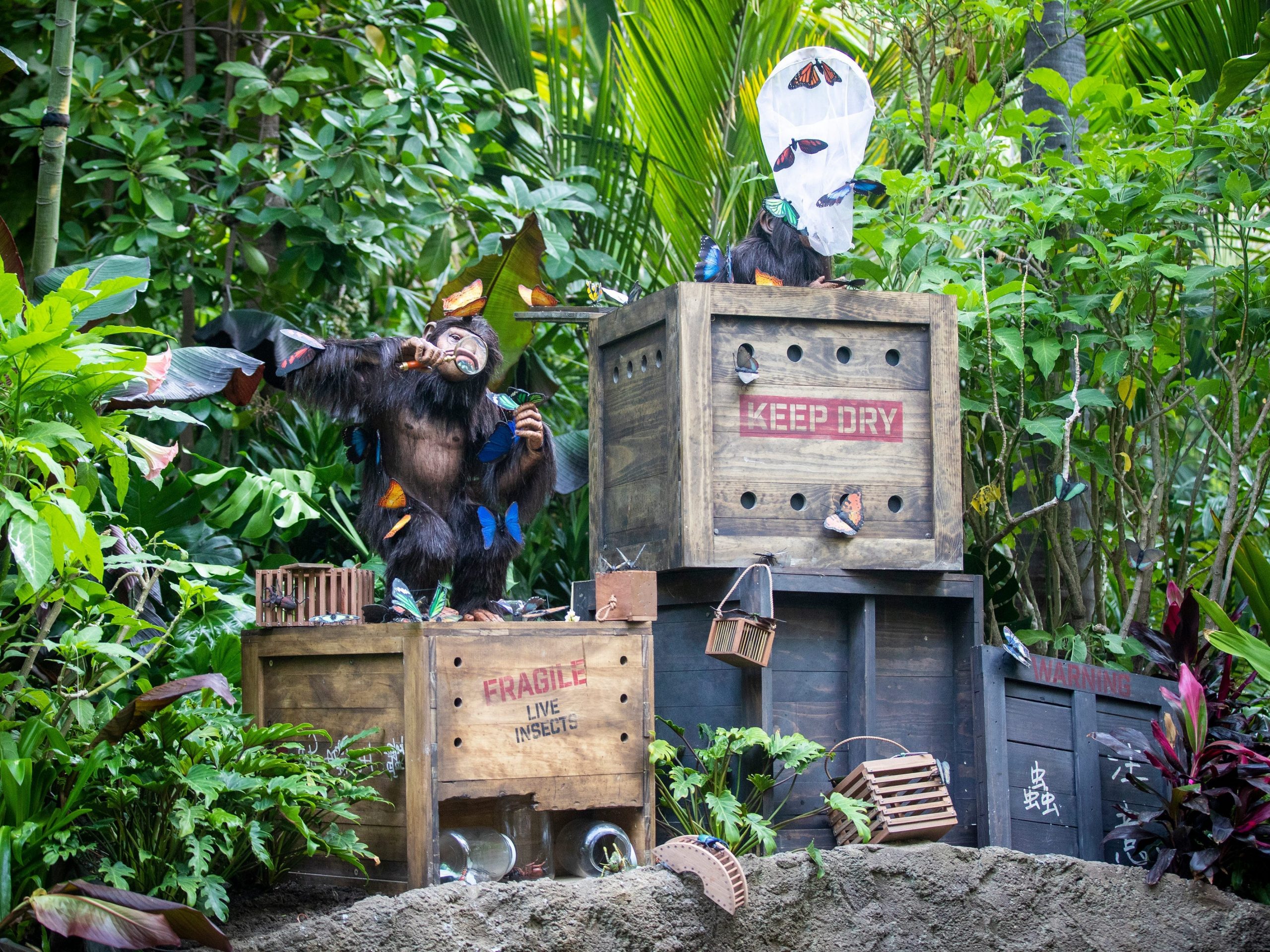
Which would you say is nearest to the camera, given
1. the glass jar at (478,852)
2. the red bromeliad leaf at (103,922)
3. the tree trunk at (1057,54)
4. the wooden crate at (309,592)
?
the red bromeliad leaf at (103,922)

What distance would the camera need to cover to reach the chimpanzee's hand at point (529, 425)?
3979 mm

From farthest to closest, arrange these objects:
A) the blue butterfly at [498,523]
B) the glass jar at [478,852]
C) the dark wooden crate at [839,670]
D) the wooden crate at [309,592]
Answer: the dark wooden crate at [839,670]
the blue butterfly at [498,523]
the wooden crate at [309,592]
the glass jar at [478,852]

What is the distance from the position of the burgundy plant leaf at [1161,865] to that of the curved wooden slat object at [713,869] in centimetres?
141

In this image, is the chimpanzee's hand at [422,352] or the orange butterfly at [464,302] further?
the orange butterfly at [464,302]

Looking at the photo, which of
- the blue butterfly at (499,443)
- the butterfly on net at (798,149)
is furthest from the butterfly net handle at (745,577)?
the butterfly on net at (798,149)

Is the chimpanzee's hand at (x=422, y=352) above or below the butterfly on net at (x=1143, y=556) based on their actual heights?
above

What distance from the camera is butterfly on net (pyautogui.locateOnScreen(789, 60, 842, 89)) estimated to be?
4492 mm

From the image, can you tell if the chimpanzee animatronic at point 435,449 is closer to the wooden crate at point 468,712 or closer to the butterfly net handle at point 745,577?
the wooden crate at point 468,712

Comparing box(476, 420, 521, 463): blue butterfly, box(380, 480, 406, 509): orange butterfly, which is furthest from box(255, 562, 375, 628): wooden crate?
box(476, 420, 521, 463): blue butterfly

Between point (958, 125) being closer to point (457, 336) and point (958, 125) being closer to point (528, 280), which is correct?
point (528, 280)

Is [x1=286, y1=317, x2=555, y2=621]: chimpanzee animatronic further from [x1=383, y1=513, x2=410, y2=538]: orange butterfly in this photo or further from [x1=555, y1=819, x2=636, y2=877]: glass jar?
[x1=555, y1=819, x2=636, y2=877]: glass jar

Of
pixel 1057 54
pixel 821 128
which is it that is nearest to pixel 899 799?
pixel 821 128

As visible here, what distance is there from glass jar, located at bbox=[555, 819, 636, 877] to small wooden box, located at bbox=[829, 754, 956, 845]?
684 mm

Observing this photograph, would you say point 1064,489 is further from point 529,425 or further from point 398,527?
point 398,527
